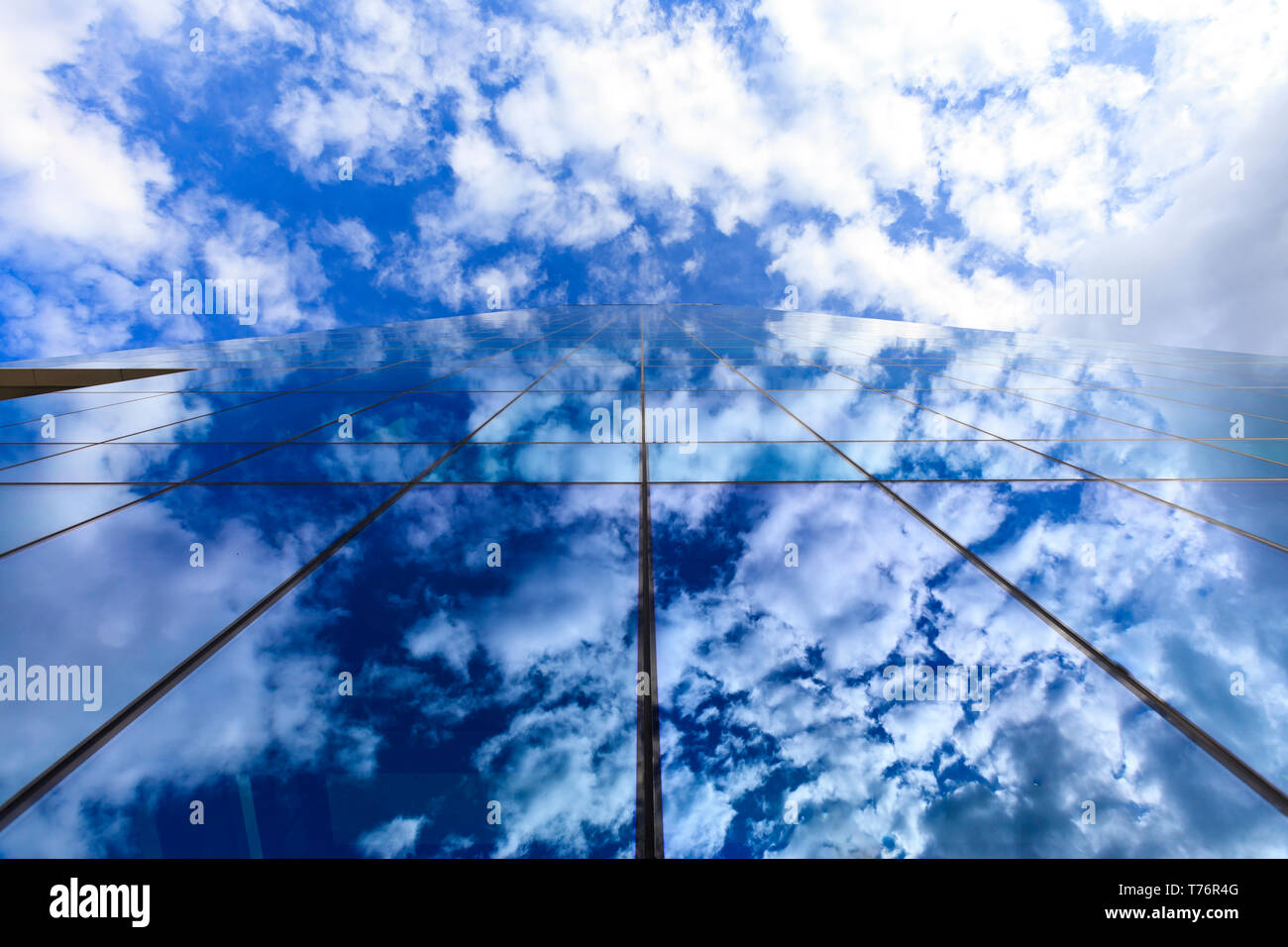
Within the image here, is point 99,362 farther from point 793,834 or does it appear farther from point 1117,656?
point 1117,656

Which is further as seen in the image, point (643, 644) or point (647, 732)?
point (643, 644)

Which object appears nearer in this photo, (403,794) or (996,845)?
(996,845)

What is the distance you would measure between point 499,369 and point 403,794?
11.2 metres

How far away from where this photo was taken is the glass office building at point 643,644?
2.82 meters

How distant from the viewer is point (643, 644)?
388cm

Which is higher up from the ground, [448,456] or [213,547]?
[448,456]

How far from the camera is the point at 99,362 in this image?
15.4m

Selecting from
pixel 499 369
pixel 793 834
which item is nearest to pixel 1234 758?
pixel 793 834

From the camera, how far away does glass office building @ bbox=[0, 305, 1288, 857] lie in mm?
2818

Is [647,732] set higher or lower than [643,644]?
lower
